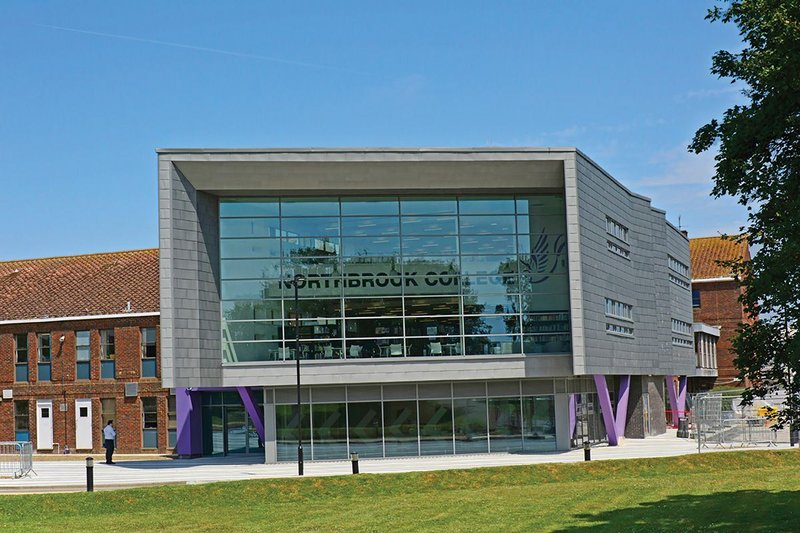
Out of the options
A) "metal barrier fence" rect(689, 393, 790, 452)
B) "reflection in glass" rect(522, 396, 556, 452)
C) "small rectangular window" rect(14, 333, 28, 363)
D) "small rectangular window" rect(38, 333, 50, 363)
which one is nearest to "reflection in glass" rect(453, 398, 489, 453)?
"reflection in glass" rect(522, 396, 556, 452)

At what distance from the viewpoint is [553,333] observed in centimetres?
4166

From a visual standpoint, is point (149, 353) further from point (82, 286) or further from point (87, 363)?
point (82, 286)

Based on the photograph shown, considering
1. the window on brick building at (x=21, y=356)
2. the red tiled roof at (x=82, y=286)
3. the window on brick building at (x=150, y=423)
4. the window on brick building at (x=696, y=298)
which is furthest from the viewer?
the window on brick building at (x=696, y=298)

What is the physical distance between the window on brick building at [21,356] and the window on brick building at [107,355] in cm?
437

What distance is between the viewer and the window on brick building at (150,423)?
155 feet

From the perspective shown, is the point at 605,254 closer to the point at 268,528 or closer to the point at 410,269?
the point at 410,269

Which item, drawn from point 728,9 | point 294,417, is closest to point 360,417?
point 294,417

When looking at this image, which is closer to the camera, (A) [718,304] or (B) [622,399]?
(B) [622,399]

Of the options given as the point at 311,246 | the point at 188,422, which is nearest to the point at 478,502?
the point at 311,246

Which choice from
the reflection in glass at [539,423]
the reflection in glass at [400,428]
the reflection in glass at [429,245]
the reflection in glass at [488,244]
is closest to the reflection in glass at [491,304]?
the reflection in glass at [488,244]

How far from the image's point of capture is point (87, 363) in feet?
161

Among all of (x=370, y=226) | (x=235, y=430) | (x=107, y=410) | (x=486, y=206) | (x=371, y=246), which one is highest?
(x=486, y=206)

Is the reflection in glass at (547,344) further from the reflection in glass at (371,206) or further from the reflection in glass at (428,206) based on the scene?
the reflection in glass at (371,206)

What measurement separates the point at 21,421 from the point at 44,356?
317cm
